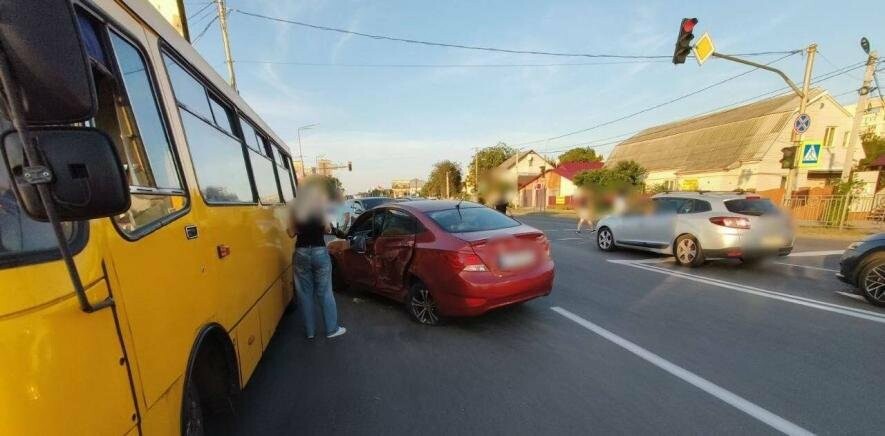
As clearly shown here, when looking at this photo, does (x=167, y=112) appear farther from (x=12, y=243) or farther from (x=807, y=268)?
(x=807, y=268)

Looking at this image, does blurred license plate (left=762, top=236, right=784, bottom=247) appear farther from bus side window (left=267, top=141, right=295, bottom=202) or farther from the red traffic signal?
bus side window (left=267, top=141, right=295, bottom=202)

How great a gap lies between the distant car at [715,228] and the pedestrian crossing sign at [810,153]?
8.02 metres

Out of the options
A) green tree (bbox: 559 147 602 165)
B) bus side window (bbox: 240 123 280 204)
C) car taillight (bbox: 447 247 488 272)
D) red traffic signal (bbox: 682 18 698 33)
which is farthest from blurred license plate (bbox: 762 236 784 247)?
green tree (bbox: 559 147 602 165)

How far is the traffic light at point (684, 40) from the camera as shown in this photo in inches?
392

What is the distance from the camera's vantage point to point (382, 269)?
5309mm

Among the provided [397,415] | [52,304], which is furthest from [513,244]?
[52,304]

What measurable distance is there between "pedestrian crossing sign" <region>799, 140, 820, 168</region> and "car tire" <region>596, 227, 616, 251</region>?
829 centimetres

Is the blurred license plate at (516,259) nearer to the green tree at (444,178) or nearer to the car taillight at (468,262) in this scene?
the car taillight at (468,262)

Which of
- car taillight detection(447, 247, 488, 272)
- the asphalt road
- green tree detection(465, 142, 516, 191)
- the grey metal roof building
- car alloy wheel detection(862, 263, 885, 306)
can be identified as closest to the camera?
the asphalt road

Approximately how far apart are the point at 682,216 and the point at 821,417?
600 cm

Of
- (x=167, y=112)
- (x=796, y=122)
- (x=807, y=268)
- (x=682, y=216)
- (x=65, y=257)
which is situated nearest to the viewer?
(x=65, y=257)

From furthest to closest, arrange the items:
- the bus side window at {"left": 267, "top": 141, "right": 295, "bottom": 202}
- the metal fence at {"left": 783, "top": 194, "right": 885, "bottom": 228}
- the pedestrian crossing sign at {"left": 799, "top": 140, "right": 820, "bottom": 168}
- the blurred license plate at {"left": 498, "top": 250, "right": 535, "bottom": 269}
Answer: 1. the metal fence at {"left": 783, "top": 194, "right": 885, "bottom": 228}
2. the pedestrian crossing sign at {"left": 799, "top": 140, "right": 820, "bottom": 168}
3. the bus side window at {"left": 267, "top": 141, "right": 295, "bottom": 202}
4. the blurred license plate at {"left": 498, "top": 250, "right": 535, "bottom": 269}

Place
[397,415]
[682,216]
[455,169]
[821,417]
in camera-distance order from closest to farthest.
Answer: [821,417], [397,415], [682,216], [455,169]

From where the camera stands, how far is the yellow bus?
105 cm
